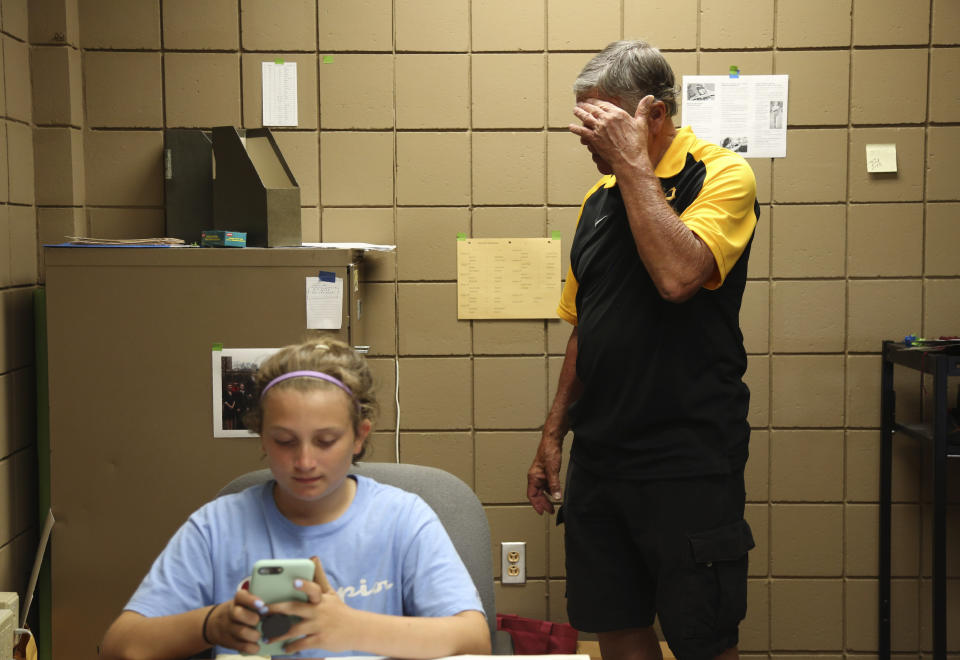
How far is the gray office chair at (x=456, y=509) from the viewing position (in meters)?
1.55

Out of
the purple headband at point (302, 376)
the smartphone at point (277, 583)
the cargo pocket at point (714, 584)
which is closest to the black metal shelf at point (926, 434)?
the cargo pocket at point (714, 584)

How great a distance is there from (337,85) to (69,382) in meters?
1.18

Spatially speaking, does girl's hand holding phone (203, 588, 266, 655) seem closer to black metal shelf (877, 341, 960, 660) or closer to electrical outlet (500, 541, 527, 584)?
electrical outlet (500, 541, 527, 584)

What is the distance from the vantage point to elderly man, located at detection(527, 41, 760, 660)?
1739 mm

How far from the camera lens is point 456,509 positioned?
1.58m

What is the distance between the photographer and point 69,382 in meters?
2.31

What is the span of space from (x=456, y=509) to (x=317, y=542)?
12.1 inches

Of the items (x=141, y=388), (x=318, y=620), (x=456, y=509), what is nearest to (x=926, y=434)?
(x=456, y=509)

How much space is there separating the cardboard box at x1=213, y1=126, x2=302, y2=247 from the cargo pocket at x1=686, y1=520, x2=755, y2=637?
1.36 metres

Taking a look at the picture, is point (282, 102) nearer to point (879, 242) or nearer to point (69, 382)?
point (69, 382)

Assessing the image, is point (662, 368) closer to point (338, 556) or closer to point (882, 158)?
point (338, 556)

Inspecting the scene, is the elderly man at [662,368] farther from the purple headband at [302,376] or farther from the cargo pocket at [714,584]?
the purple headband at [302,376]

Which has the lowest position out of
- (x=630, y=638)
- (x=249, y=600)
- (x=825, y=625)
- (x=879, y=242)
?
(x=825, y=625)

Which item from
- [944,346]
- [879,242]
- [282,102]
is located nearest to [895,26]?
[879,242]
